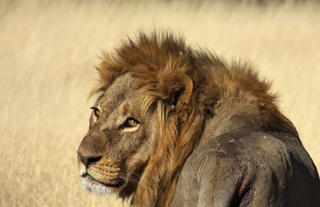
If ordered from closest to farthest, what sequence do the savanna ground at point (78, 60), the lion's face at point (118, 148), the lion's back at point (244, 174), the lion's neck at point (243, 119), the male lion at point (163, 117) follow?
the lion's back at point (244, 174), the lion's neck at point (243, 119), the male lion at point (163, 117), the lion's face at point (118, 148), the savanna ground at point (78, 60)

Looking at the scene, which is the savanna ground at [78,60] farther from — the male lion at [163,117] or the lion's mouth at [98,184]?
the lion's mouth at [98,184]

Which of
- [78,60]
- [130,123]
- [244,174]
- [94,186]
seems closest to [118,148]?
[130,123]

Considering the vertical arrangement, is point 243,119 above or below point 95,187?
above

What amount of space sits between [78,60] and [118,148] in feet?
32.8

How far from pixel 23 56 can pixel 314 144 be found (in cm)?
821

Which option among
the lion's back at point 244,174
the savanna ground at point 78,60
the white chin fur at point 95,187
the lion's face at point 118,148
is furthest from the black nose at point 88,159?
the savanna ground at point 78,60

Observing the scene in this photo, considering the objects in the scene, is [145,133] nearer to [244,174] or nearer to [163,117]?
[163,117]

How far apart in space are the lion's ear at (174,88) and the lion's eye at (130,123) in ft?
0.74

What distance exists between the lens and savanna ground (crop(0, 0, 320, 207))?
8.58 meters

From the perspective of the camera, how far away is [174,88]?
532 centimetres

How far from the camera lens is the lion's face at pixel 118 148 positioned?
5254 millimetres

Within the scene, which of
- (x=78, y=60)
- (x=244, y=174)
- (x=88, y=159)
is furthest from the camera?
(x=78, y=60)

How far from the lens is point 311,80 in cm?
1262

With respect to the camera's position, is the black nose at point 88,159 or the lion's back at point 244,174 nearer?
the lion's back at point 244,174
